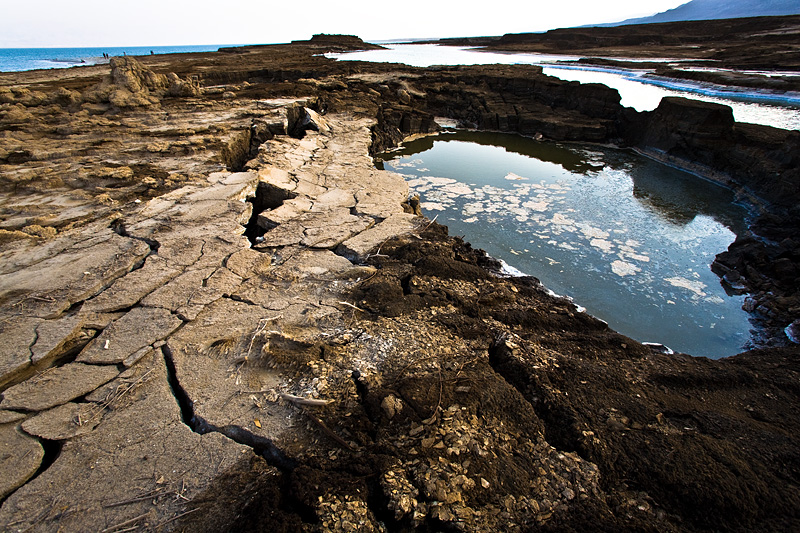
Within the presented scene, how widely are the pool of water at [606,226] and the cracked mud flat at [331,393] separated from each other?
47.8 inches

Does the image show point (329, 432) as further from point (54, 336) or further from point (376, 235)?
point (376, 235)

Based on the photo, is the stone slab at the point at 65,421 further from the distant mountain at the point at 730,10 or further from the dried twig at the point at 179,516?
the distant mountain at the point at 730,10

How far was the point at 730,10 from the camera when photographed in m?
112

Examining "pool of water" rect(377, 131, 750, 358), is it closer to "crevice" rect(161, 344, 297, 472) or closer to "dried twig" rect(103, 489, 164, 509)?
"crevice" rect(161, 344, 297, 472)

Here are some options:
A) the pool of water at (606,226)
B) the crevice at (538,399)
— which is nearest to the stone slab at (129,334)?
the crevice at (538,399)

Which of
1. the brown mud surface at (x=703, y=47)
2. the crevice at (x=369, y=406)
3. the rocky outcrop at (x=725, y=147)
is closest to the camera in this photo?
the crevice at (x=369, y=406)

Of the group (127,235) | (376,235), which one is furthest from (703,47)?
(127,235)

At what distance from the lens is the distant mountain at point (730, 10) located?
289ft

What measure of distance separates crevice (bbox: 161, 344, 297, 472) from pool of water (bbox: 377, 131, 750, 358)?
439 centimetres

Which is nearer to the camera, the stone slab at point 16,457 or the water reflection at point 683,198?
the stone slab at point 16,457

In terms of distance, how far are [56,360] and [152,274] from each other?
3.49 ft

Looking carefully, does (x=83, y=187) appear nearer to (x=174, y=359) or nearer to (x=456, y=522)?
(x=174, y=359)

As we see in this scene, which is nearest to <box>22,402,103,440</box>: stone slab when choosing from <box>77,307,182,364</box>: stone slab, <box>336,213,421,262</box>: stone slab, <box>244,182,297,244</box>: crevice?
<box>77,307,182,364</box>: stone slab

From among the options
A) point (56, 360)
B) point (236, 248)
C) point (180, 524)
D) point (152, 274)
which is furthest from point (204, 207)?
point (180, 524)
